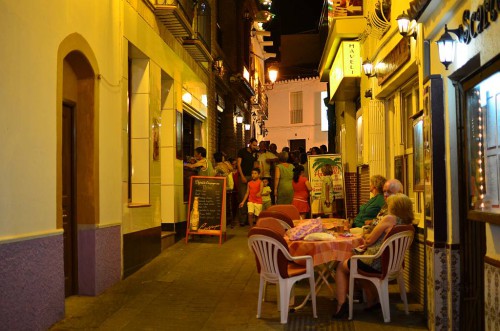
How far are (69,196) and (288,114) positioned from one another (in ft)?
120

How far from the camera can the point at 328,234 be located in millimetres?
7395

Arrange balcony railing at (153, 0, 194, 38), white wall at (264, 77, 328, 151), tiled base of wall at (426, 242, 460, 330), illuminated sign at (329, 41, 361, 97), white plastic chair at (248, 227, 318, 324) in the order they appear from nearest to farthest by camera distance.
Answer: tiled base of wall at (426, 242, 460, 330) → white plastic chair at (248, 227, 318, 324) → balcony railing at (153, 0, 194, 38) → illuminated sign at (329, 41, 361, 97) → white wall at (264, 77, 328, 151)

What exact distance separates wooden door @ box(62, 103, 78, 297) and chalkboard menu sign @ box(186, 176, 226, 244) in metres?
4.42

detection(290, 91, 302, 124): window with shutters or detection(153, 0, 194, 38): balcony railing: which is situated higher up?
detection(290, 91, 302, 124): window with shutters

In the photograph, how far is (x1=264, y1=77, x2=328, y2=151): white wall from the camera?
42.9m

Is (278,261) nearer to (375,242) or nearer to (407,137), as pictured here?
(375,242)

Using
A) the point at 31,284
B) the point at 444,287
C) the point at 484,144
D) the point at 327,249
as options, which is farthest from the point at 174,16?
the point at 484,144

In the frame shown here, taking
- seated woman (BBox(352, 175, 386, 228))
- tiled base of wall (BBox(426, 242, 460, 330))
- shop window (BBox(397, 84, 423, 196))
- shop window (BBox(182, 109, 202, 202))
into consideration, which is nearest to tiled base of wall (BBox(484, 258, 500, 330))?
tiled base of wall (BBox(426, 242, 460, 330))

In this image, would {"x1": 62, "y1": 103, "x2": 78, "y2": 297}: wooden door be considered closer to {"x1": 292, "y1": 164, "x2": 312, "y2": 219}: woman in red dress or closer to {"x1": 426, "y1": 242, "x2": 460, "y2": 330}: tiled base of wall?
{"x1": 426, "y1": 242, "x2": 460, "y2": 330}: tiled base of wall

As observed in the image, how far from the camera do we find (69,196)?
7938 millimetres

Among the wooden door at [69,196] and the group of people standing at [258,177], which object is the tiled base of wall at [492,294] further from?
the group of people standing at [258,177]

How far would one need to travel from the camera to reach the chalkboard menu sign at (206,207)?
40.2ft

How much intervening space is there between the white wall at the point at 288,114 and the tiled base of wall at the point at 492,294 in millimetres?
38314

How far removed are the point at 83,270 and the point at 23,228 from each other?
7.34 feet
